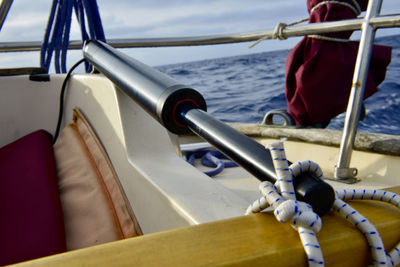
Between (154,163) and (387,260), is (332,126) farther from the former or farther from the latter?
(387,260)

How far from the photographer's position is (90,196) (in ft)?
2.34

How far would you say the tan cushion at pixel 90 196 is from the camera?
604 mm

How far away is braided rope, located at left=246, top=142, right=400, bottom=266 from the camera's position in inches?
11.3

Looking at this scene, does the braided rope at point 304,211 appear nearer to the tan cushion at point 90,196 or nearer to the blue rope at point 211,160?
the tan cushion at point 90,196

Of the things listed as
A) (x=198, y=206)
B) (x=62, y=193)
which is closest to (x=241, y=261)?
(x=198, y=206)

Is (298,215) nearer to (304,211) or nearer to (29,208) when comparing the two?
(304,211)

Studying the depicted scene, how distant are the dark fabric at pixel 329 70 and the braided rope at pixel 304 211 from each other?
106 cm

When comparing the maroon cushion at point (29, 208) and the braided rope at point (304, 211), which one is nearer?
the braided rope at point (304, 211)

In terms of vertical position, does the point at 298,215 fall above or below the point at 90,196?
above

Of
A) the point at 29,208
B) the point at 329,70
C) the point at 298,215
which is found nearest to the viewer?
the point at 298,215

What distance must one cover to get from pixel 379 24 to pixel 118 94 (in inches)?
31.9

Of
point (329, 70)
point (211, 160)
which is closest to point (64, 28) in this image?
point (211, 160)

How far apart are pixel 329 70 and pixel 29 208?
1148 millimetres

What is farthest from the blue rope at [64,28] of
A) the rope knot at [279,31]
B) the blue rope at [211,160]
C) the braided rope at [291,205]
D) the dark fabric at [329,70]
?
the braided rope at [291,205]
